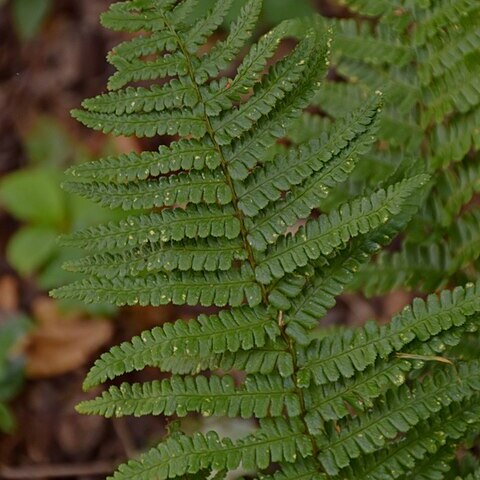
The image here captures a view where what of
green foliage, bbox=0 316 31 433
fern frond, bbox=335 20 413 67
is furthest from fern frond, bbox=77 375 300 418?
green foliage, bbox=0 316 31 433

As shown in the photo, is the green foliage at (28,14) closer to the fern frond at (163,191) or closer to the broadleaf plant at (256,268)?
the broadleaf plant at (256,268)

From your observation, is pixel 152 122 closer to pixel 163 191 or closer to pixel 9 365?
pixel 163 191

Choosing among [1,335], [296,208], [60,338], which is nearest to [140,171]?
[296,208]

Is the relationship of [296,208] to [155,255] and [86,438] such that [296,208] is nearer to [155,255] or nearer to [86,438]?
[155,255]

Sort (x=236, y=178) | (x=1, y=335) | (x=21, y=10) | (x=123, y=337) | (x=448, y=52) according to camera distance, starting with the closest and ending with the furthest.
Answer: (x=236, y=178) < (x=448, y=52) < (x=1, y=335) < (x=123, y=337) < (x=21, y=10)

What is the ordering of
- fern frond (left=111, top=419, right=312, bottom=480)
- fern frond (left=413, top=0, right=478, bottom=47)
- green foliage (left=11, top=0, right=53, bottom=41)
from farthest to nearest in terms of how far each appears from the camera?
green foliage (left=11, top=0, right=53, bottom=41) < fern frond (left=413, top=0, right=478, bottom=47) < fern frond (left=111, top=419, right=312, bottom=480)

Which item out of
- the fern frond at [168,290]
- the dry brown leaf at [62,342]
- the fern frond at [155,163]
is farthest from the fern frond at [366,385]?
the dry brown leaf at [62,342]

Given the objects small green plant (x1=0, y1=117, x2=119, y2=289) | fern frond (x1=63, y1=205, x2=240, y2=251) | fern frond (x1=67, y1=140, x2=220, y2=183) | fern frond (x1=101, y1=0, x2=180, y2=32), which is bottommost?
small green plant (x1=0, y1=117, x2=119, y2=289)

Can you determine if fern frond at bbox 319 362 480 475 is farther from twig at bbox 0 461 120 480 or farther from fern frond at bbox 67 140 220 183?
twig at bbox 0 461 120 480
